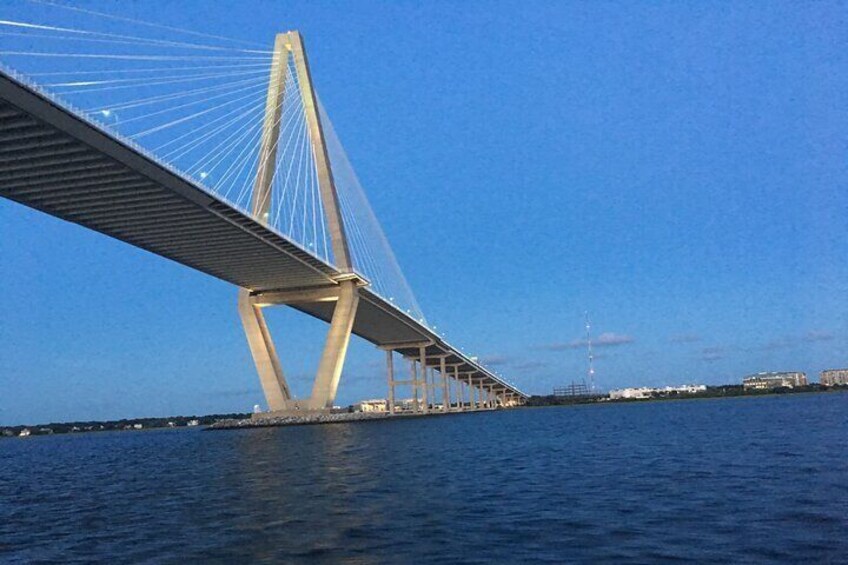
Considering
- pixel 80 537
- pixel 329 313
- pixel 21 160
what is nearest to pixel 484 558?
pixel 80 537

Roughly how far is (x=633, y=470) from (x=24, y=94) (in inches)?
803

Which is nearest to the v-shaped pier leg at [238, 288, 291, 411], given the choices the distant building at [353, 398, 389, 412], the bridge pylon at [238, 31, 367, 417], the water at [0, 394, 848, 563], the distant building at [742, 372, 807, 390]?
the bridge pylon at [238, 31, 367, 417]

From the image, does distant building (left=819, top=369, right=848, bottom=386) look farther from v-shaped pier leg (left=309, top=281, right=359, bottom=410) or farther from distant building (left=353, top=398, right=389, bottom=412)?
v-shaped pier leg (left=309, top=281, right=359, bottom=410)

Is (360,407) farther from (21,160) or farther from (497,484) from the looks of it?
(497,484)

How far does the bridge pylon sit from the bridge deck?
132 cm

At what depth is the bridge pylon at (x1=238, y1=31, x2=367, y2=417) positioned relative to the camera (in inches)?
2015

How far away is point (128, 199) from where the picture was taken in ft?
109

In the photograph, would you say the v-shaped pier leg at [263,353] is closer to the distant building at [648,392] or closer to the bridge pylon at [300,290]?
the bridge pylon at [300,290]

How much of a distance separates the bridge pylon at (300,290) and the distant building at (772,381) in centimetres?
14779

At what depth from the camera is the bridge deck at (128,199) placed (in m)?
24.6

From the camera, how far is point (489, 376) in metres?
119

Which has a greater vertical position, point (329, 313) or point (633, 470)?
point (329, 313)

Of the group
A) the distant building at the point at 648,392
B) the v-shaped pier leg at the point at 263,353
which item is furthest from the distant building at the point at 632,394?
the v-shaped pier leg at the point at 263,353

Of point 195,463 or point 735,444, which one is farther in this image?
point 195,463
